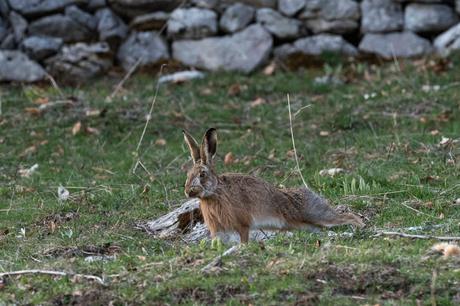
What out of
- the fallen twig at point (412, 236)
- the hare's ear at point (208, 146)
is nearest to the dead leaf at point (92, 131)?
the hare's ear at point (208, 146)

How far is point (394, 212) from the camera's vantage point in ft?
26.6

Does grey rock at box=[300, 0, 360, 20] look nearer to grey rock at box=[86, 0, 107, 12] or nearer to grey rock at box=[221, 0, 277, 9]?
grey rock at box=[221, 0, 277, 9]

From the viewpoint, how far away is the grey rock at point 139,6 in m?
15.5

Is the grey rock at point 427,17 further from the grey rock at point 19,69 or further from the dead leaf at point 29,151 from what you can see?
the dead leaf at point 29,151

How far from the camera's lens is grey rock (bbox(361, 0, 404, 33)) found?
1538 cm

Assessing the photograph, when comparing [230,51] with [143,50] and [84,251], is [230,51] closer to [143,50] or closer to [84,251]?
[143,50]

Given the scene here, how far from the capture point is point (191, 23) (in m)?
15.4

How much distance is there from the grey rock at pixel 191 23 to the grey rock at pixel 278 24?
0.76 metres

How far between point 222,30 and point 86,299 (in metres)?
10.1

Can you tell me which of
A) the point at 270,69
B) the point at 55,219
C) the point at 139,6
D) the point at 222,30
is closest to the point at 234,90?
the point at 270,69

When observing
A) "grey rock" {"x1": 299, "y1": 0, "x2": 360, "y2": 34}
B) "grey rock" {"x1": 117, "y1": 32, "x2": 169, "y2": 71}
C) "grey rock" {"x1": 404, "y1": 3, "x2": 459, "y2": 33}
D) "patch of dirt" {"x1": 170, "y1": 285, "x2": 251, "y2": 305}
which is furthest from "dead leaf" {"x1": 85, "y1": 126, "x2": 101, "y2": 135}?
Answer: "patch of dirt" {"x1": 170, "y1": 285, "x2": 251, "y2": 305}

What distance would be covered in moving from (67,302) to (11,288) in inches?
18.5

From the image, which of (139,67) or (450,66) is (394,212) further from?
(139,67)

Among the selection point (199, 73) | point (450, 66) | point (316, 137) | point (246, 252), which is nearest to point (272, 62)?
point (199, 73)
